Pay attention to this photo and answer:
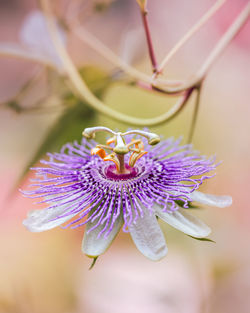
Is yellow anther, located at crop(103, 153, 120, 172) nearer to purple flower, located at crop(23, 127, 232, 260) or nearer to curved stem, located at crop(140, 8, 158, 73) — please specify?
purple flower, located at crop(23, 127, 232, 260)

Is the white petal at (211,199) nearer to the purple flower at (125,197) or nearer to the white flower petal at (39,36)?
the purple flower at (125,197)

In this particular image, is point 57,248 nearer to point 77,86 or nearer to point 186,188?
point 77,86

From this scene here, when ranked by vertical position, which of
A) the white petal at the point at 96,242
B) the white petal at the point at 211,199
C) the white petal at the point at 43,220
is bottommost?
the white petal at the point at 96,242

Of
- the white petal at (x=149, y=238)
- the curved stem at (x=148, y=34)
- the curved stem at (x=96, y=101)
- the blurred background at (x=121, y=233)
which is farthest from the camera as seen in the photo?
the blurred background at (x=121, y=233)

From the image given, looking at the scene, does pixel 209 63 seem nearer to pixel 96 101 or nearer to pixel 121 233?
pixel 96 101

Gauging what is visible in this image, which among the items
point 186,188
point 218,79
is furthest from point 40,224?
point 218,79

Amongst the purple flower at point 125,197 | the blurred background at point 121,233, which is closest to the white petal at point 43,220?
the purple flower at point 125,197
